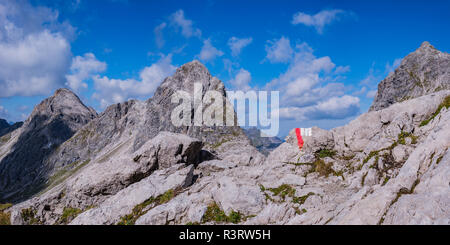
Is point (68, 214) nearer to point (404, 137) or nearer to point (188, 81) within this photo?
point (404, 137)

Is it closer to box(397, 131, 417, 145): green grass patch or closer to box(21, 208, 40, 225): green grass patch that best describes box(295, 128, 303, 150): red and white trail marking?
box(397, 131, 417, 145): green grass patch

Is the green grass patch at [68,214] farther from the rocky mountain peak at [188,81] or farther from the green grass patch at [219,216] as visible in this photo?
the rocky mountain peak at [188,81]

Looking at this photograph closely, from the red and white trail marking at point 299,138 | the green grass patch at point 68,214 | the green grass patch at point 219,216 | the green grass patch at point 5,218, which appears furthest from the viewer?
the green grass patch at point 68,214

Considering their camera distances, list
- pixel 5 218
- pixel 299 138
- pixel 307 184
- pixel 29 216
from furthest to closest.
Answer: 1. pixel 299 138
2. pixel 5 218
3. pixel 29 216
4. pixel 307 184

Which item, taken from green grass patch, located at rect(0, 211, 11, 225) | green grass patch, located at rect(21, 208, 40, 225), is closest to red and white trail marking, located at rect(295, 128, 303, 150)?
green grass patch, located at rect(21, 208, 40, 225)

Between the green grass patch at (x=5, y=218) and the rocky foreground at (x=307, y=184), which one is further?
the green grass patch at (x=5, y=218)

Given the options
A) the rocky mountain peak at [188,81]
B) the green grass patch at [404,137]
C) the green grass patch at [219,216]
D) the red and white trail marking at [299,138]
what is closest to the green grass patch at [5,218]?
the green grass patch at [219,216]

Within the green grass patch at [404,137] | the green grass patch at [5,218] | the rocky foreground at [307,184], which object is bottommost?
the green grass patch at [5,218]

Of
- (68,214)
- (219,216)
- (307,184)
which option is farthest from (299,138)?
(68,214)
